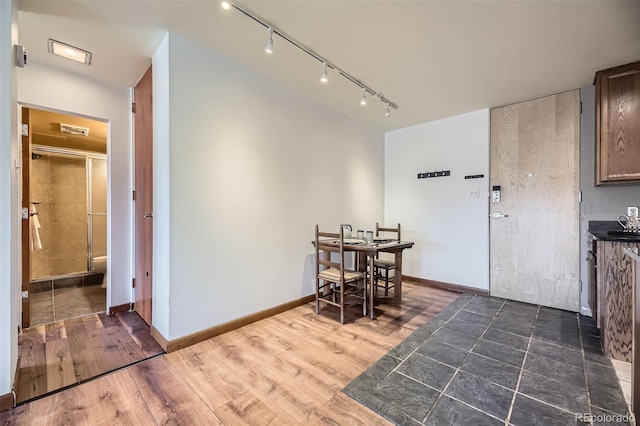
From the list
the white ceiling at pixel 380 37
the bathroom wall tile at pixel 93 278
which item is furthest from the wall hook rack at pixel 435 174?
the bathroom wall tile at pixel 93 278

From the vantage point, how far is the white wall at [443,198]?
12.3ft

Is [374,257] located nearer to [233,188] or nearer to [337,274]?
[337,274]

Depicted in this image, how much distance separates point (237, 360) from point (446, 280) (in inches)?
129

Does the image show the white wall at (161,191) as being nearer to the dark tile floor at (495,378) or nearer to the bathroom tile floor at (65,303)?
the bathroom tile floor at (65,303)

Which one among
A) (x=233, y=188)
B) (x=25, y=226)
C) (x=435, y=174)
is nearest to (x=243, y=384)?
(x=233, y=188)

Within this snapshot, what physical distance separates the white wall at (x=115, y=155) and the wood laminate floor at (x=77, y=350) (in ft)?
1.36

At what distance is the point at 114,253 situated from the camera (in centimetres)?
301

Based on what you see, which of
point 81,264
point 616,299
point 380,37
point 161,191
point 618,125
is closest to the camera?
point 616,299

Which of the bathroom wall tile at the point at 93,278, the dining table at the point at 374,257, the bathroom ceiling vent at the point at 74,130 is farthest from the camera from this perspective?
the bathroom wall tile at the point at 93,278

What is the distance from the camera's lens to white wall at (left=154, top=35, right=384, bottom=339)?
2.26m

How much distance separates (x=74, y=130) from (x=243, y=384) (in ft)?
13.8

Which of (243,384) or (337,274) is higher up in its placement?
(337,274)

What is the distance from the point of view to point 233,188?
2.60m

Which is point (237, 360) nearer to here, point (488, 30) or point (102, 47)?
point (102, 47)
